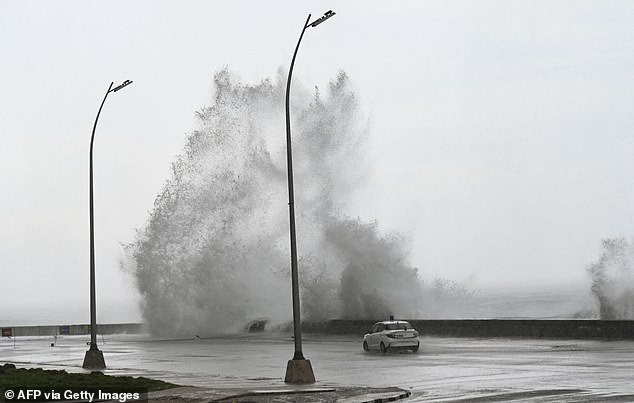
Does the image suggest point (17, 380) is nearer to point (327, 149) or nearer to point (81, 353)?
point (81, 353)

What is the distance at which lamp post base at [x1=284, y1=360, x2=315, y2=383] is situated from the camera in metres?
23.4

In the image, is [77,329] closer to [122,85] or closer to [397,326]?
[397,326]

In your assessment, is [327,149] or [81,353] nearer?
[81,353]

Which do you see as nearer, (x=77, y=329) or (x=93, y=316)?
(x=93, y=316)

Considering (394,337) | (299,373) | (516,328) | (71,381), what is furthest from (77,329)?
(299,373)

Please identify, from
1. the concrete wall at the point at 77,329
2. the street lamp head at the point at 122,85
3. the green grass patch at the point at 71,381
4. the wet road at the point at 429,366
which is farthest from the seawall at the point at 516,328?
the concrete wall at the point at 77,329

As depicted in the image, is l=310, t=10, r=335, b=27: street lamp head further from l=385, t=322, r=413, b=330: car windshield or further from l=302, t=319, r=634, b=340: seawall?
l=302, t=319, r=634, b=340: seawall

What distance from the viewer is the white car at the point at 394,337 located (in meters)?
36.6

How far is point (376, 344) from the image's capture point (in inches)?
1485

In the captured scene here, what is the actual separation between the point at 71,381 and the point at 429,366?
9969 millimetres

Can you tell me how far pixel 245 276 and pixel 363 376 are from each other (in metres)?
44.9

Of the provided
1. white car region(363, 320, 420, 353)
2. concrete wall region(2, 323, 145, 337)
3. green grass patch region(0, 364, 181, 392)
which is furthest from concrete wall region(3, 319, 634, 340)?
green grass patch region(0, 364, 181, 392)

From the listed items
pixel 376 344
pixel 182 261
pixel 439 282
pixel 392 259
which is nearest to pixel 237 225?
pixel 182 261

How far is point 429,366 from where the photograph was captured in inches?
1123
